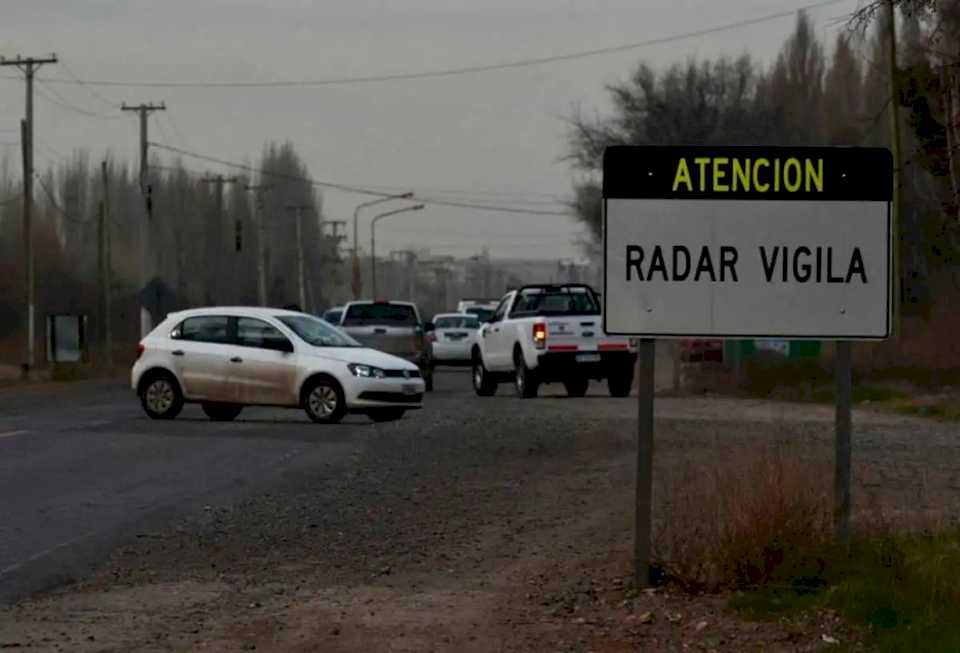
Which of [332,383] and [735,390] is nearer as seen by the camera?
[332,383]

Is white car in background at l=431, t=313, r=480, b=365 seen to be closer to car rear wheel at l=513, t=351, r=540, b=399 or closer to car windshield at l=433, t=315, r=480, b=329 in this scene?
car windshield at l=433, t=315, r=480, b=329

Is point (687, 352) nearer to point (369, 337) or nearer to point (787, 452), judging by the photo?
point (369, 337)

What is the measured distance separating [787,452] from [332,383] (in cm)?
1542

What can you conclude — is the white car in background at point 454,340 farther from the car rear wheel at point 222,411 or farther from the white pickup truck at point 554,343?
the car rear wheel at point 222,411

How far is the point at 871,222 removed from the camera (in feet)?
34.6

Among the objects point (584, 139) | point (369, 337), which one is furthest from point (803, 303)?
point (584, 139)

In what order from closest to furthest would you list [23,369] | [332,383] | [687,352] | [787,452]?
[787,452]
[332,383]
[687,352]
[23,369]

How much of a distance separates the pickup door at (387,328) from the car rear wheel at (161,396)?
1148 cm

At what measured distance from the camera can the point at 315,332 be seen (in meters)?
27.5

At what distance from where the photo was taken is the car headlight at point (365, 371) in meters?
26.6

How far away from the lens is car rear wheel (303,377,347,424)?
87.8ft

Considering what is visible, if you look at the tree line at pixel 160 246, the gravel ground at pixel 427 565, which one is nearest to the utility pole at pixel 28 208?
the tree line at pixel 160 246

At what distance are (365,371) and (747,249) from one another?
16.5 metres

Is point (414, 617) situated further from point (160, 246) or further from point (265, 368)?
point (160, 246)
